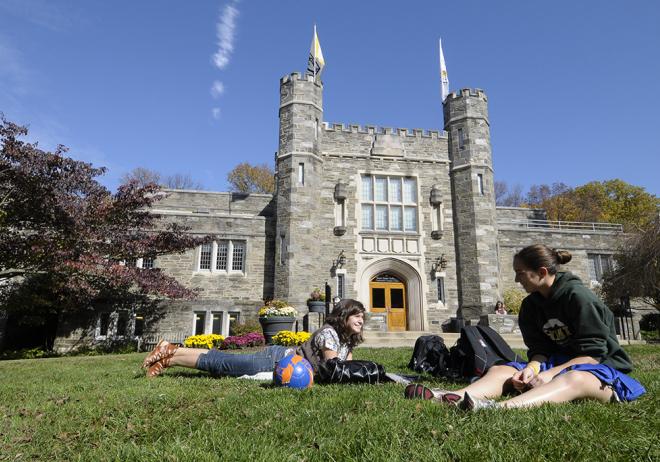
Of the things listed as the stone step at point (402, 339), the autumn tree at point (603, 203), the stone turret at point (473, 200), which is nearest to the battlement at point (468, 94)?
the stone turret at point (473, 200)

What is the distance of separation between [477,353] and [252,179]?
35.8 metres

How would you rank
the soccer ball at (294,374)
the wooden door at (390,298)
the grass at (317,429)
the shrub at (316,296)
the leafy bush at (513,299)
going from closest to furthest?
the grass at (317,429)
the soccer ball at (294,374)
the shrub at (316,296)
the leafy bush at (513,299)
the wooden door at (390,298)

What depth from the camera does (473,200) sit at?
19.3m

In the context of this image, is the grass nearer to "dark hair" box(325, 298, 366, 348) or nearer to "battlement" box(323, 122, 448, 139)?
"dark hair" box(325, 298, 366, 348)

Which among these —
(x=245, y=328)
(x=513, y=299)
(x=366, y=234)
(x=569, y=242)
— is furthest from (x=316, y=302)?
(x=569, y=242)

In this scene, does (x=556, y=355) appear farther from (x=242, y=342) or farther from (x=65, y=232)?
(x=65, y=232)

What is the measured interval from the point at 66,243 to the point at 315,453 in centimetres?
1175

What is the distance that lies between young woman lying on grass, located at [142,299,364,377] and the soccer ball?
0.38 meters

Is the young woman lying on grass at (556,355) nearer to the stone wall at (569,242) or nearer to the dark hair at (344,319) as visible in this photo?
the dark hair at (344,319)

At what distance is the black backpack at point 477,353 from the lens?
17.0ft

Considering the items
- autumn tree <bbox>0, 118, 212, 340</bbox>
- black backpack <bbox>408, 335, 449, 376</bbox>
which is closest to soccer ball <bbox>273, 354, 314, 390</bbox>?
black backpack <bbox>408, 335, 449, 376</bbox>

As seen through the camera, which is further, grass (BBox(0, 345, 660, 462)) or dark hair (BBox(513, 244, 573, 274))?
dark hair (BBox(513, 244, 573, 274))

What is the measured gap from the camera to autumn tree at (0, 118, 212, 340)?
11297mm

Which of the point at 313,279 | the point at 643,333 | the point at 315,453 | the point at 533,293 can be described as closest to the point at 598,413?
the point at 533,293
